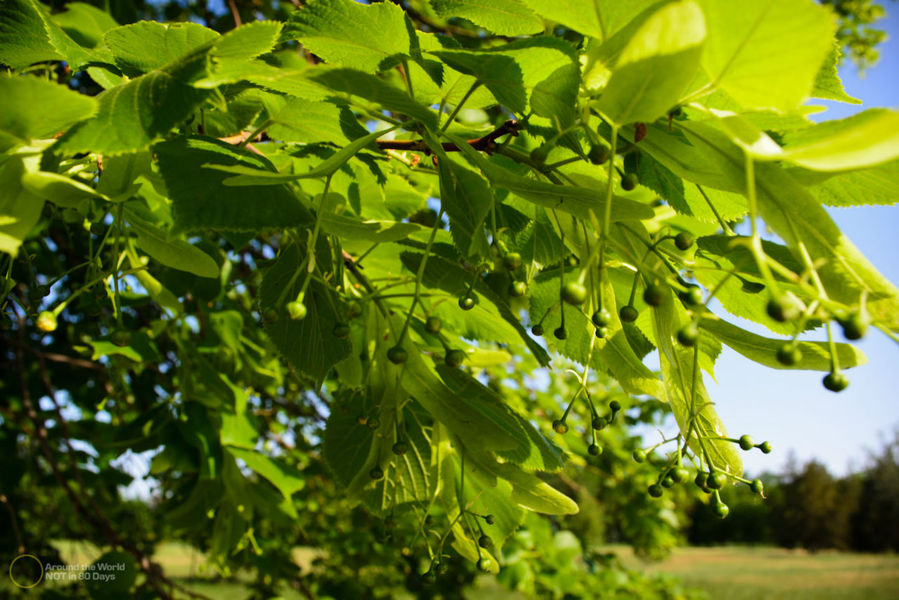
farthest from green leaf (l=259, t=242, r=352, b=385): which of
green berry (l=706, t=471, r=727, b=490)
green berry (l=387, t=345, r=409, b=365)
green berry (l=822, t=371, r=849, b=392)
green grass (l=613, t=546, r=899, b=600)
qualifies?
green grass (l=613, t=546, r=899, b=600)

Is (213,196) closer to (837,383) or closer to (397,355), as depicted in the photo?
(397,355)

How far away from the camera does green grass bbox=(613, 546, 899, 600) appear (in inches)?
936

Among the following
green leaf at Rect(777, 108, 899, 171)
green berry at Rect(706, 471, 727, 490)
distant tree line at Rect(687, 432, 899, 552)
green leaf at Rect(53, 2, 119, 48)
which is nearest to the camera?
green leaf at Rect(777, 108, 899, 171)

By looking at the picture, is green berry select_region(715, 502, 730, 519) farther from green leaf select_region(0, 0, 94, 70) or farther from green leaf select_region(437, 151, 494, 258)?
green leaf select_region(0, 0, 94, 70)

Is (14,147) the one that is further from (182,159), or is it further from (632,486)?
(632,486)

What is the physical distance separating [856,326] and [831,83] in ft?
1.65

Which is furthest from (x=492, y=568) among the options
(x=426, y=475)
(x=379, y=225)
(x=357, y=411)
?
(x=379, y=225)

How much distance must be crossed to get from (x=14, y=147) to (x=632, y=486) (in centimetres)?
466

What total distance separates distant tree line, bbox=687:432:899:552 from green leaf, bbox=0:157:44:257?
38.7 m

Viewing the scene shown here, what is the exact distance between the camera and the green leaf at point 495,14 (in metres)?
0.86

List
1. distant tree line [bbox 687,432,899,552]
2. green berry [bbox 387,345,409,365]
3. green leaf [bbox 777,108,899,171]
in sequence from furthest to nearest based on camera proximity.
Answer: distant tree line [bbox 687,432,899,552], green berry [bbox 387,345,409,365], green leaf [bbox 777,108,899,171]

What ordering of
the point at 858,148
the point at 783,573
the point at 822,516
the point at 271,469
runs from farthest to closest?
the point at 822,516 < the point at 783,573 < the point at 271,469 < the point at 858,148

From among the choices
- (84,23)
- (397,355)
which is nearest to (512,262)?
(397,355)

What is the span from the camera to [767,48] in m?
0.50
